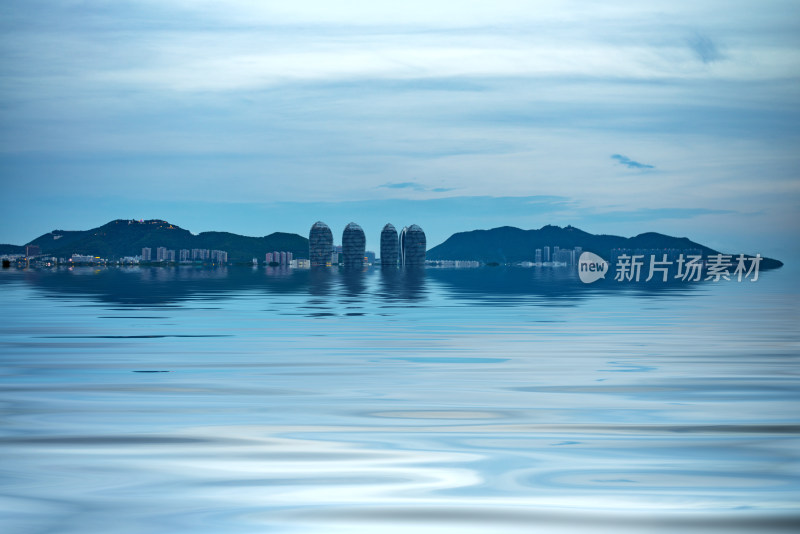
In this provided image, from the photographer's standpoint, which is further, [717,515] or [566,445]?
[566,445]

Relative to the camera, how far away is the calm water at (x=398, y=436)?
8.81 metres

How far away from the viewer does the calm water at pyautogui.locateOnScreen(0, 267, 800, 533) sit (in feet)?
28.9

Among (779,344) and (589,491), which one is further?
(779,344)

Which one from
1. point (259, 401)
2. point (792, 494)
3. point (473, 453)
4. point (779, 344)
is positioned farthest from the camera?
point (779, 344)

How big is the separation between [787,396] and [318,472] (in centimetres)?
971

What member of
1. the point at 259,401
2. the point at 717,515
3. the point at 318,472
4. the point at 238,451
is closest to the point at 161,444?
the point at 238,451

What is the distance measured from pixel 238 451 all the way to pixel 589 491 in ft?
14.8

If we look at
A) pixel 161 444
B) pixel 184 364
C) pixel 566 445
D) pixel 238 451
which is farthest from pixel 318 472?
pixel 184 364

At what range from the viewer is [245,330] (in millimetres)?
31125

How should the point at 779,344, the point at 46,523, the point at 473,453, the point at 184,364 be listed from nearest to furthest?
the point at 46,523 < the point at 473,453 < the point at 184,364 < the point at 779,344

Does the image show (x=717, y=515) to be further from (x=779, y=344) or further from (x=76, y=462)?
(x=779, y=344)

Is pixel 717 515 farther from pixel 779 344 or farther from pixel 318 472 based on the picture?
pixel 779 344

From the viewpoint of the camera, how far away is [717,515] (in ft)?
28.6

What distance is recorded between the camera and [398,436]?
40.8 ft
